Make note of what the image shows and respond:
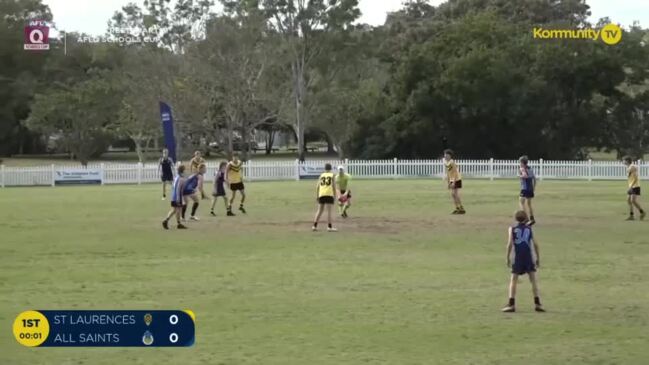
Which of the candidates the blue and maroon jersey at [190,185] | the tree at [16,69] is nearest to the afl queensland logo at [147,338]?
the blue and maroon jersey at [190,185]

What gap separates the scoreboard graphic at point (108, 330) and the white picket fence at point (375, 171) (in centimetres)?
3868

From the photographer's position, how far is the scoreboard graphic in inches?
341

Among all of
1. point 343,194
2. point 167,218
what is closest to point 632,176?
point 343,194

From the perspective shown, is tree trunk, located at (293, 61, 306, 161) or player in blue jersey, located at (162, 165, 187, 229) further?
tree trunk, located at (293, 61, 306, 161)

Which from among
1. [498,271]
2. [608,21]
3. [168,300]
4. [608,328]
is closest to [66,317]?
[168,300]

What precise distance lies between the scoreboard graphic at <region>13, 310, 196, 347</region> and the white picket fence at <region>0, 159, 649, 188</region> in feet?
127

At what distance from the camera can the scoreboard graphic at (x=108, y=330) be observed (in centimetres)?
866

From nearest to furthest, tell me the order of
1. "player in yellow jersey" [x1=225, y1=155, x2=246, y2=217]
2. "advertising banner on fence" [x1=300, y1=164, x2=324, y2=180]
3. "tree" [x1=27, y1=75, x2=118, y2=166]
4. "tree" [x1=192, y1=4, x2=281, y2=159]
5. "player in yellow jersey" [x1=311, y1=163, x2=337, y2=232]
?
"player in yellow jersey" [x1=311, y1=163, x2=337, y2=232] < "player in yellow jersey" [x1=225, y1=155, x2=246, y2=217] < "advertising banner on fence" [x1=300, y1=164, x2=324, y2=180] < "tree" [x1=192, y1=4, x2=281, y2=159] < "tree" [x1=27, y1=75, x2=118, y2=166]

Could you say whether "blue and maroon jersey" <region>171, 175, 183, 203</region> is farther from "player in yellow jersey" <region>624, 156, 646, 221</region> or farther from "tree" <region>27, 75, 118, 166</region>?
"tree" <region>27, 75, 118, 166</region>

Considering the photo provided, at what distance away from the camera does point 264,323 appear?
36.9ft

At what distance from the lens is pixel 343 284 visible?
46.5 feet

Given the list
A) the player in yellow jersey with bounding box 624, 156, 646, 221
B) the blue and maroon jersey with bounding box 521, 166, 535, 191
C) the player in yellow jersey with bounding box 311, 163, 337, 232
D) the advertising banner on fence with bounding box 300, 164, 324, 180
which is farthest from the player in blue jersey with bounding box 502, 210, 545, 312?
the advertising banner on fence with bounding box 300, 164, 324, 180

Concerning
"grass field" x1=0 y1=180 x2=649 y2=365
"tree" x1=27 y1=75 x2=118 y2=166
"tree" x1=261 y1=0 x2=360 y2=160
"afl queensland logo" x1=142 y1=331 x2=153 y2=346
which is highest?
"tree" x1=261 y1=0 x2=360 y2=160

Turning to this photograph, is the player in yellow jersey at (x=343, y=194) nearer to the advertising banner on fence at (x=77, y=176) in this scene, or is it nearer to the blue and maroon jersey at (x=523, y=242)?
the blue and maroon jersey at (x=523, y=242)
